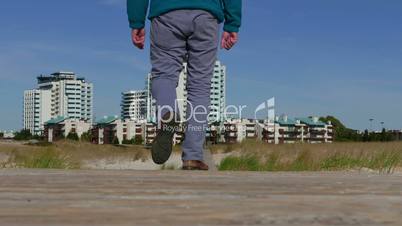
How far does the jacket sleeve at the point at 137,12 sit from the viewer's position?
3.72 meters

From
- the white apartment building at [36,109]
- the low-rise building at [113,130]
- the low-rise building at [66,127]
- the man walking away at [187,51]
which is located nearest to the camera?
the man walking away at [187,51]

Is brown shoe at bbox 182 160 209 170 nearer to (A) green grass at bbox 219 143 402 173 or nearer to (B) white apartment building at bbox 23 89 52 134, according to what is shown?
(A) green grass at bbox 219 143 402 173

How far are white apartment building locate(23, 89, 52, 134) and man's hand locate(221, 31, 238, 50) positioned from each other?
65626 mm

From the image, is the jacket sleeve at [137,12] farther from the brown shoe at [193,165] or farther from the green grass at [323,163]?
the green grass at [323,163]

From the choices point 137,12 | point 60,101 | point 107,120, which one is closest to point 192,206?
point 137,12

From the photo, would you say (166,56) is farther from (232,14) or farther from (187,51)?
(232,14)

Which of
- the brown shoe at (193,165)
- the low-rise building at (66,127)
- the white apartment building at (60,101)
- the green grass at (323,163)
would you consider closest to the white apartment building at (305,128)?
the low-rise building at (66,127)

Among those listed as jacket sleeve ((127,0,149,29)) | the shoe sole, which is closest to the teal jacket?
jacket sleeve ((127,0,149,29))

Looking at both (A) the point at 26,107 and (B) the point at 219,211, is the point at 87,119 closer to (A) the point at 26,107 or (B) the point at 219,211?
(A) the point at 26,107

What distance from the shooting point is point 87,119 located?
61.4 metres

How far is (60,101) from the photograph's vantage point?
6669 centimetres

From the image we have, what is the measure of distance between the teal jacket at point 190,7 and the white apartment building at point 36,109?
65633mm

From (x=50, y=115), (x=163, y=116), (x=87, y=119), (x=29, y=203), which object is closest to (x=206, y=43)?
(x=163, y=116)

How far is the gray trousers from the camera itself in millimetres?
3596
